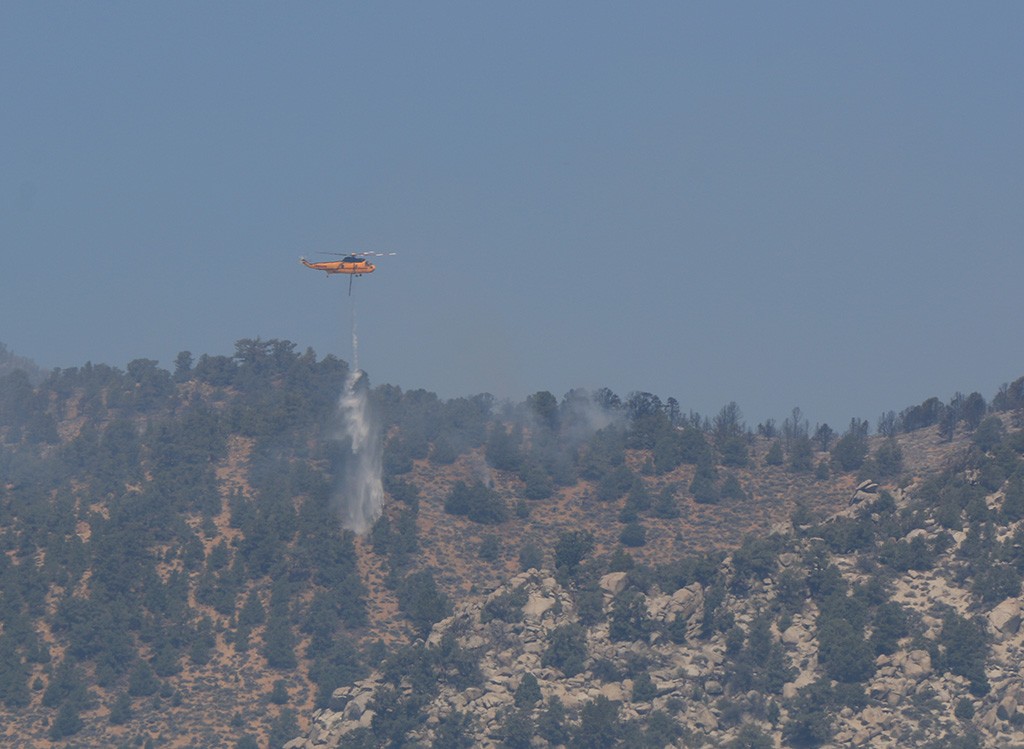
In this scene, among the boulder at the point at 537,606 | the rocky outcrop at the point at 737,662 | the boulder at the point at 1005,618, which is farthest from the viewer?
the boulder at the point at 537,606

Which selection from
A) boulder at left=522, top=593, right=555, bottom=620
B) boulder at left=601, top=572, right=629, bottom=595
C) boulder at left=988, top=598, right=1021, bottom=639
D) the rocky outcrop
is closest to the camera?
the rocky outcrop

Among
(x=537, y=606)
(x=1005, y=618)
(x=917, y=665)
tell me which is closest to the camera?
(x=917, y=665)

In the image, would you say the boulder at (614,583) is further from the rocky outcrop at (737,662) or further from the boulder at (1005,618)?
the boulder at (1005,618)

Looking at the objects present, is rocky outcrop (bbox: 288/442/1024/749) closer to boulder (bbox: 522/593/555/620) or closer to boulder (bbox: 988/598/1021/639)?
boulder (bbox: 988/598/1021/639)

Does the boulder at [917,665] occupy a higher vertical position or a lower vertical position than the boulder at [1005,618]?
lower

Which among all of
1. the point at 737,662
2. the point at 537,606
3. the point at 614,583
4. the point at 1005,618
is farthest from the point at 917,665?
the point at 537,606

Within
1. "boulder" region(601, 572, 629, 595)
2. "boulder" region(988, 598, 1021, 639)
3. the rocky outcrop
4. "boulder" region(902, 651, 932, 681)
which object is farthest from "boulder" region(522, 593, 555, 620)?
"boulder" region(988, 598, 1021, 639)

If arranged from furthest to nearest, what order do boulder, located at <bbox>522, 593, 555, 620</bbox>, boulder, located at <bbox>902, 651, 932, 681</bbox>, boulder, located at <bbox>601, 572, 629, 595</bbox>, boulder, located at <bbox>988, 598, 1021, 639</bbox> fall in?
boulder, located at <bbox>601, 572, 629, 595</bbox>
boulder, located at <bbox>522, 593, 555, 620</bbox>
boulder, located at <bbox>988, 598, 1021, 639</bbox>
boulder, located at <bbox>902, 651, 932, 681</bbox>

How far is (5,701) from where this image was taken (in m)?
199

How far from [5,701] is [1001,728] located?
285 feet

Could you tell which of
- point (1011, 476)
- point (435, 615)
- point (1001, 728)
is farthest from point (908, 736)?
point (435, 615)

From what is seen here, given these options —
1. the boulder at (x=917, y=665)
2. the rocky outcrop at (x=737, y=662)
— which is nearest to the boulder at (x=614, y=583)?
the rocky outcrop at (x=737, y=662)

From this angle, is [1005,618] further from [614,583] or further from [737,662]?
[614,583]

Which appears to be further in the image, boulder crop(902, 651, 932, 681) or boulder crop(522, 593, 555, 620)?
boulder crop(522, 593, 555, 620)
